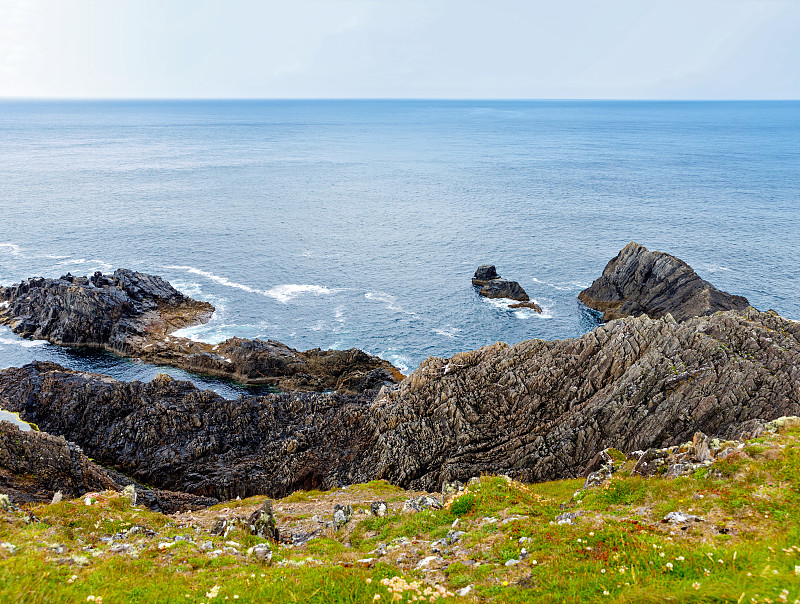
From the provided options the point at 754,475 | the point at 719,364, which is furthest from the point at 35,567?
the point at 719,364

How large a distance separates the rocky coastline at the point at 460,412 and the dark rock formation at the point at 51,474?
5125 millimetres

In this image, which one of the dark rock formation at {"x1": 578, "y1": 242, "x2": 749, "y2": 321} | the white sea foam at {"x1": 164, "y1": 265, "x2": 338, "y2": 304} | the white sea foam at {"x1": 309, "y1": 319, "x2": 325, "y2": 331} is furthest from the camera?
the white sea foam at {"x1": 164, "y1": 265, "x2": 338, "y2": 304}

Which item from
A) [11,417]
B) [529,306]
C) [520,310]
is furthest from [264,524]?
[529,306]

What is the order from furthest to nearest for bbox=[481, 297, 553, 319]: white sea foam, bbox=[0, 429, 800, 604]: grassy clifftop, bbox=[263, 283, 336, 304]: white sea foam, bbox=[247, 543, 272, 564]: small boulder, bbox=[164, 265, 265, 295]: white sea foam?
bbox=[164, 265, 265, 295]: white sea foam → bbox=[263, 283, 336, 304]: white sea foam → bbox=[481, 297, 553, 319]: white sea foam → bbox=[247, 543, 272, 564]: small boulder → bbox=[0, 429, 800, 604]: grassy clifftop

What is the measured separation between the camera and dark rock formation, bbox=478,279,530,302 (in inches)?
3561

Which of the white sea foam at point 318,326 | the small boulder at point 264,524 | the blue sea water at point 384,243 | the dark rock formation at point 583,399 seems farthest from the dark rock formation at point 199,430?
the white sea foam at point 318,326

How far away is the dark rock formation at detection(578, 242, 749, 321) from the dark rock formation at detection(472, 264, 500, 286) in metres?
16.0

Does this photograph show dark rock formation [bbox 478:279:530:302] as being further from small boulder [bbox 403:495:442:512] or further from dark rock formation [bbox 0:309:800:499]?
small boulder [bbox 403:495:442:512]

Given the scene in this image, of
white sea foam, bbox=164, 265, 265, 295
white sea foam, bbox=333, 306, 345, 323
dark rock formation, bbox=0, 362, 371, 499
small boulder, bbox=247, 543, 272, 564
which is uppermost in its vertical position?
small boulder, bbox=247, 543, 272, 564

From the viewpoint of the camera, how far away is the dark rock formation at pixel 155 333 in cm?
7094

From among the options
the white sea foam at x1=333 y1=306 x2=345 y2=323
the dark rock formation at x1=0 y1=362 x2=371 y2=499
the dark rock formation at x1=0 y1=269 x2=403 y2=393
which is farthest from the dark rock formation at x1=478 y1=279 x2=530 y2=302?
the dark rock formation at x1=0 y1=362 x2=371 y2=499

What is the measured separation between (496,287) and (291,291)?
37586 millimetres

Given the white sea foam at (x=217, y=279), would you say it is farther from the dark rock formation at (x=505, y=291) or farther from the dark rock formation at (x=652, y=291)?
the dark rock formation at (x=652, y=291)

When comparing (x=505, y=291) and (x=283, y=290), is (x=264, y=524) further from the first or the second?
(x=283, y=290)
